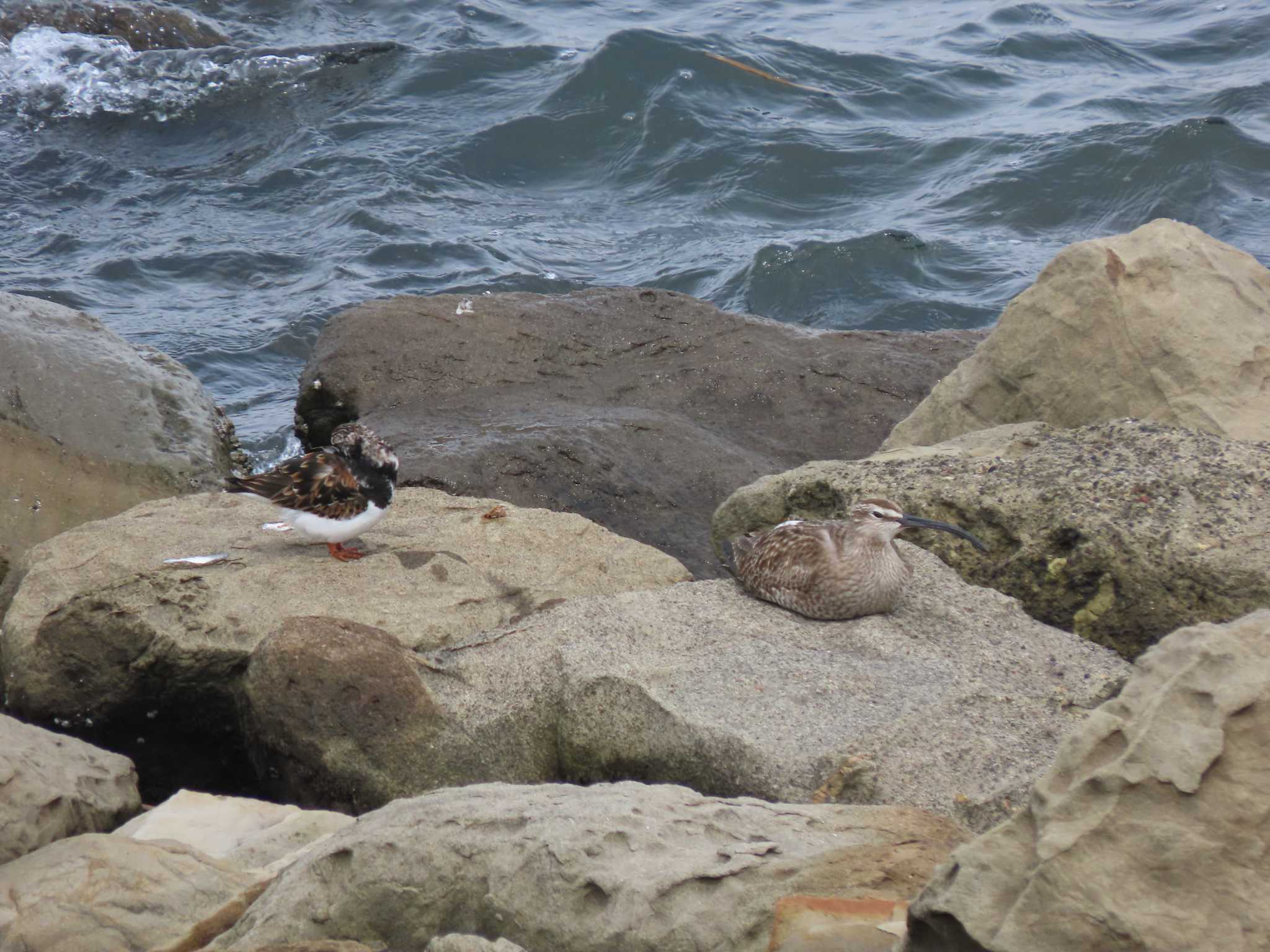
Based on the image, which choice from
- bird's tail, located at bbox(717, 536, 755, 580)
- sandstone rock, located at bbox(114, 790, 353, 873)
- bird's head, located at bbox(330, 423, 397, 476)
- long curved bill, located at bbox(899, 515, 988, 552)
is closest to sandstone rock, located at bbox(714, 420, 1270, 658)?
long curved bill, located at bbox(899, 515, 988, 552)

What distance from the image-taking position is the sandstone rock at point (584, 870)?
11.6 ft

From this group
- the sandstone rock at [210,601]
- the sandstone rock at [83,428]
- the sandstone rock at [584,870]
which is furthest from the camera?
the sandstone rock at [83,428]

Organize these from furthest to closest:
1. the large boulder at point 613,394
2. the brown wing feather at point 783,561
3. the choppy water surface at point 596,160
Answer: the choppy water surface at point 596,160, the large boulder at point 613,394, the brown wing feather at point 783,561

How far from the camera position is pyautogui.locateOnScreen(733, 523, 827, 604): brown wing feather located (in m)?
5.86

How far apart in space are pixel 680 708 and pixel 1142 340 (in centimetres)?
352

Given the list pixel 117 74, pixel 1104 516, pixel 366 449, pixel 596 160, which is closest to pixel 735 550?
pixel 1104 516

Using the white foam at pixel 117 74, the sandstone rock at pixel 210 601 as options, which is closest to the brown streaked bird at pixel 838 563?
the sandstone rock at pixel 210 601

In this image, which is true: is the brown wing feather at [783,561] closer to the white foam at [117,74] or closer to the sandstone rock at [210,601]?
the sandstone rock at [210,601]

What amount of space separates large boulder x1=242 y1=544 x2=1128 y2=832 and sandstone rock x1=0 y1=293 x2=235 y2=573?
2821 mm

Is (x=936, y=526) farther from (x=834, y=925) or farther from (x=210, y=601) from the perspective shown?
(x=210, y=601)

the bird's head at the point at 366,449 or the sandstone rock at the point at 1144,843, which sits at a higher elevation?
the sandstone rock at the point at 1144,843

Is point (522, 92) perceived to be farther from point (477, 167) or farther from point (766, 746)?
point (766, 746)

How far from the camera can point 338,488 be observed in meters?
6.41

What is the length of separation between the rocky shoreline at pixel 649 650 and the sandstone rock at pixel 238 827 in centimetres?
2
